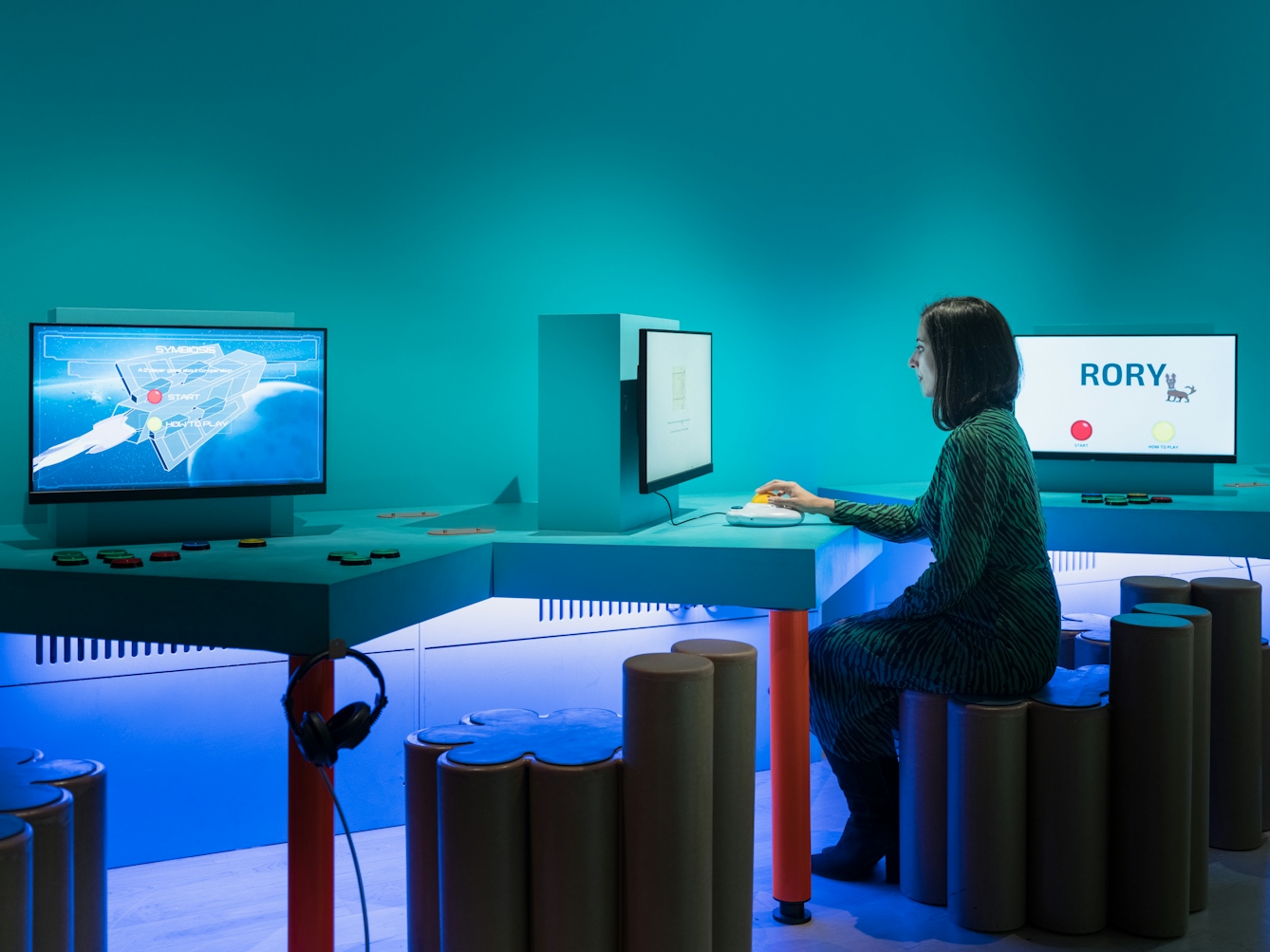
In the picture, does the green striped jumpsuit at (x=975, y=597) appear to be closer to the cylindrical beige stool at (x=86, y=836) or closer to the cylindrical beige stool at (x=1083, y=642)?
the cylindrical beige stool at (x=1083, y=642)

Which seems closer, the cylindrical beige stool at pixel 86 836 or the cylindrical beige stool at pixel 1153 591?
the cylindrical beige stool at pixel 86 836

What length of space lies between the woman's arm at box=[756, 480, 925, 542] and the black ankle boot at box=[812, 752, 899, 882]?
45cm

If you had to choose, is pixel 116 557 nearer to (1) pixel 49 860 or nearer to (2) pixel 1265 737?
(1) pixel 49 860

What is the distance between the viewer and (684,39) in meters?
3.14

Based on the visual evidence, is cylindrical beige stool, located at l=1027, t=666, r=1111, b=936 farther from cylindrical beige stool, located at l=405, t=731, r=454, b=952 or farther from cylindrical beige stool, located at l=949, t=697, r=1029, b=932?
cylindrical beige stool, located at l=405, t=731, r=454, b=952

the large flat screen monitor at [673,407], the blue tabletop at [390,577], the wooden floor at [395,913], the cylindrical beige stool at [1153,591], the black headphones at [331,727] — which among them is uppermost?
the large flat screen monitor at [673,407]

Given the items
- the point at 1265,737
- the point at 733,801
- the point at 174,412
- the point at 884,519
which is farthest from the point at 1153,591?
the point at 174,412

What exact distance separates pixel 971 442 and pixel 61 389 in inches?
64.4

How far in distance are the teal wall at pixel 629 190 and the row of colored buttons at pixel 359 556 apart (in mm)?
943

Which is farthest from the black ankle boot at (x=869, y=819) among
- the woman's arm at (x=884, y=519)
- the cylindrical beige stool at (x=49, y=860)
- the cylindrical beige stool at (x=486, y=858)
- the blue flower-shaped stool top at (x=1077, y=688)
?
the cylindrical beige stool at (x=49, y=860)

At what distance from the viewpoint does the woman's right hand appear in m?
2.39

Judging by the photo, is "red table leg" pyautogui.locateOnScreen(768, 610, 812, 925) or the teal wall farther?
the teal wall

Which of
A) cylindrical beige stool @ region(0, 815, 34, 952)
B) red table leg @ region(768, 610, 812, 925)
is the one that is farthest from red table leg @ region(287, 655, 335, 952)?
red table leg @ region(768, 610, 812, 925)

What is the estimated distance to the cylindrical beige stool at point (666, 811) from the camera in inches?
61.8
